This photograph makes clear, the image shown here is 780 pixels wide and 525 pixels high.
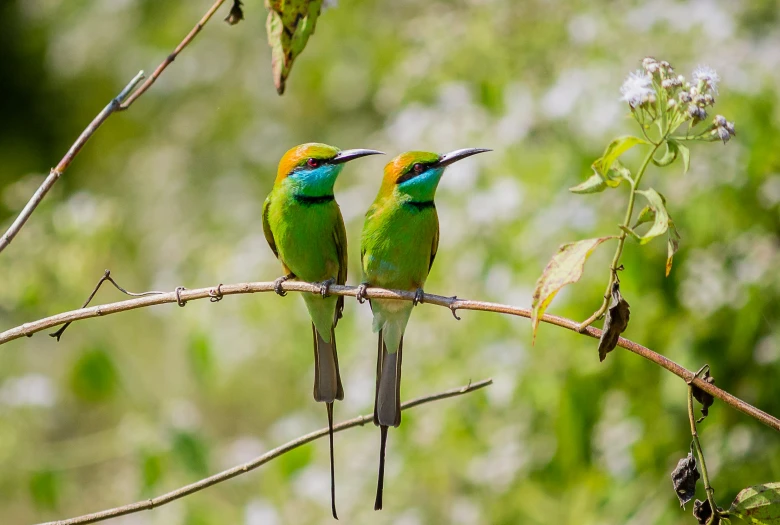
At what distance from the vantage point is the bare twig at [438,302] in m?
1.24

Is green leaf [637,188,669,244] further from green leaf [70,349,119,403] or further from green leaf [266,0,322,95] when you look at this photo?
green leaf [70,349,119,403]

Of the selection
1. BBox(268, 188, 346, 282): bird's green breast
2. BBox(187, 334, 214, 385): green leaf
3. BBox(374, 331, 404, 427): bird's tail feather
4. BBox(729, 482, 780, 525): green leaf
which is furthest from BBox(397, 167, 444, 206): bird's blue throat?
BBox(187, 334, 214, 385): green leaf

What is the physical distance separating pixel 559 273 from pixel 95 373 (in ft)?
8.73

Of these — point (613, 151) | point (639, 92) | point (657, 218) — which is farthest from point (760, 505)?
point (639, 92)

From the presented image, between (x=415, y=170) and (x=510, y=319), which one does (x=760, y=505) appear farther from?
(x=510, y=319)

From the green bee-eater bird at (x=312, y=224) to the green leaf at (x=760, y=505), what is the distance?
1440 millimetres

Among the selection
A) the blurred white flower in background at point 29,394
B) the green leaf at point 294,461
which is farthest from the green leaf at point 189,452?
the blurred white flower in background at point 29,394

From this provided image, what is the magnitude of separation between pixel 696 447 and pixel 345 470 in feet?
8.62

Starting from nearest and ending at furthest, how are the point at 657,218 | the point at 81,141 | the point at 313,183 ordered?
the point at 657,218
the point at 81,141
the point at 313,183

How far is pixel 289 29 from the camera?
1.37 m

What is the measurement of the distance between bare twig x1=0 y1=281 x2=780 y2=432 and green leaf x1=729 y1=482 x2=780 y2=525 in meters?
0.12

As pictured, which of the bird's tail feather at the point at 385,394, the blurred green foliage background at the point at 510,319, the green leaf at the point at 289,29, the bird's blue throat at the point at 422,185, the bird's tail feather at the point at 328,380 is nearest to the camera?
the green leaf at the point at 289,29

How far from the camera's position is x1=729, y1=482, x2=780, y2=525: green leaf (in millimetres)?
1297

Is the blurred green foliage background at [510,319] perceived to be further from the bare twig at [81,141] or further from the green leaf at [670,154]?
the bare twig at [81,141]
